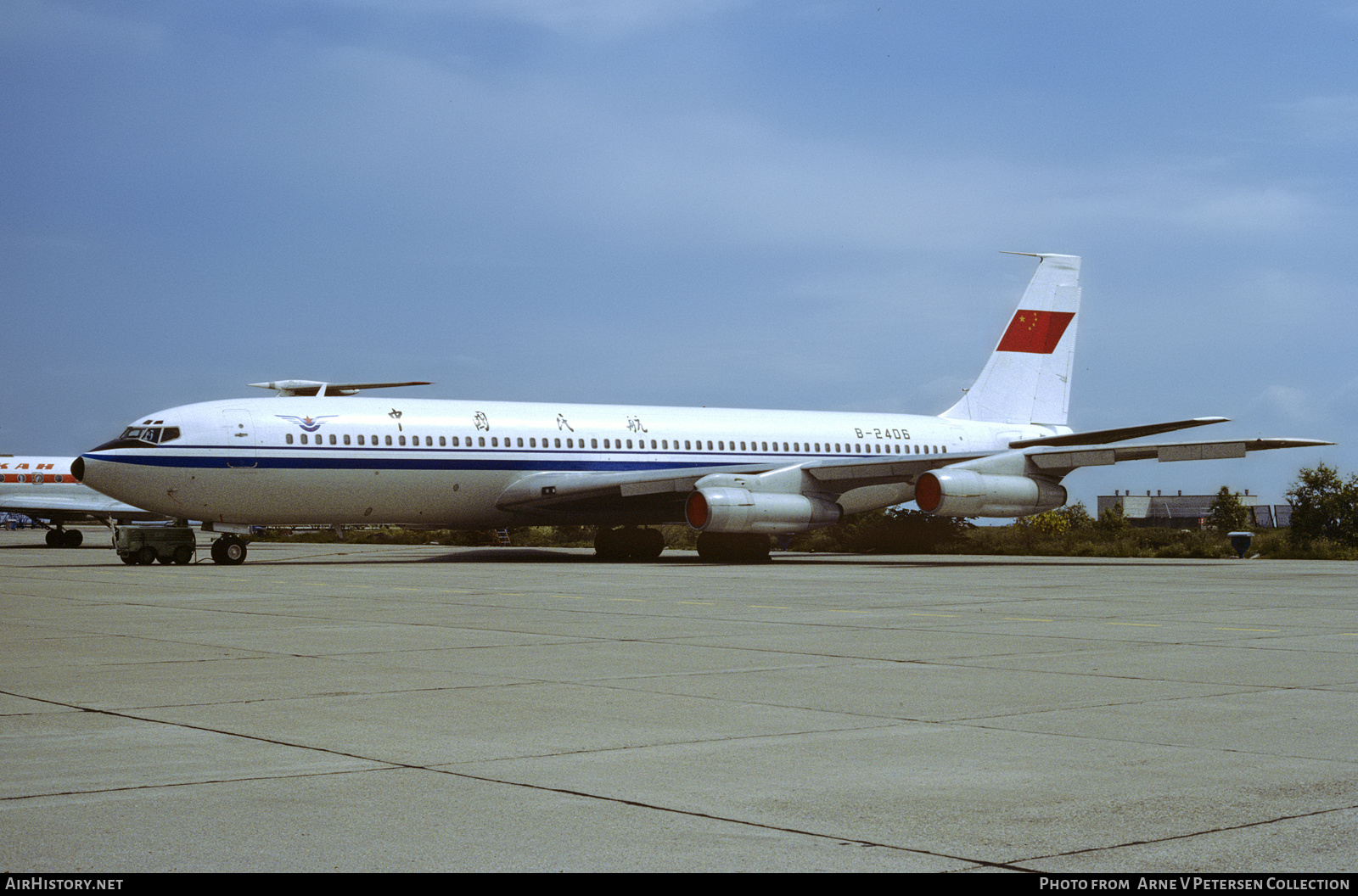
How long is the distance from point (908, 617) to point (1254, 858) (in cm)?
1131

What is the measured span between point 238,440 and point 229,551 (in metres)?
2.88

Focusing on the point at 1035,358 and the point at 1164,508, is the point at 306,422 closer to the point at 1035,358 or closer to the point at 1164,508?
the point at 1035,358

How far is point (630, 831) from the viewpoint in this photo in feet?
19.0

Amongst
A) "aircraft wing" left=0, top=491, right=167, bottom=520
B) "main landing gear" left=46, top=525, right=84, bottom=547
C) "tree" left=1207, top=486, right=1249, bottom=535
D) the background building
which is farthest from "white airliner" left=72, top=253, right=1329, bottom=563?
the background building

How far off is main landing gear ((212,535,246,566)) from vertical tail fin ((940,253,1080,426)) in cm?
2121

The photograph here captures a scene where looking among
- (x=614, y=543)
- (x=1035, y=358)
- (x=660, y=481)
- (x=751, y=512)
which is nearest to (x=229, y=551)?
(x=660, y=481)

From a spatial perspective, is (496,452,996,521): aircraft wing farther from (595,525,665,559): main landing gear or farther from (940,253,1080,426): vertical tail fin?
(940,253,1080,426): vertical tail fin

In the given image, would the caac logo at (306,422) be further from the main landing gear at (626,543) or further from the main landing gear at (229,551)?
the main landing gear at (626,543)

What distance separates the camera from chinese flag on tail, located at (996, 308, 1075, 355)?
134 feet

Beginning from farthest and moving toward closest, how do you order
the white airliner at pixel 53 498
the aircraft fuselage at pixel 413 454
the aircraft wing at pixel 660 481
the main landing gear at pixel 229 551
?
the white airliner at pixel 53 498 < the aircraft wing at pixel 660 481 < the main landing gear at pixel 229 551 < the aircraft fuselage at pixel 413 454

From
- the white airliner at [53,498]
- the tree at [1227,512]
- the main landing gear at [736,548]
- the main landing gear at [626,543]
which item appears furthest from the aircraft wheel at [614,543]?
the tree at [1227,512]

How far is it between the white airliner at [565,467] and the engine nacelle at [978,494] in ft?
0.15

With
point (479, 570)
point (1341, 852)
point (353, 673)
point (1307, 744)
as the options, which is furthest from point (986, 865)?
point (479, 570)

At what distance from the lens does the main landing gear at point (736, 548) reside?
34.3 m
